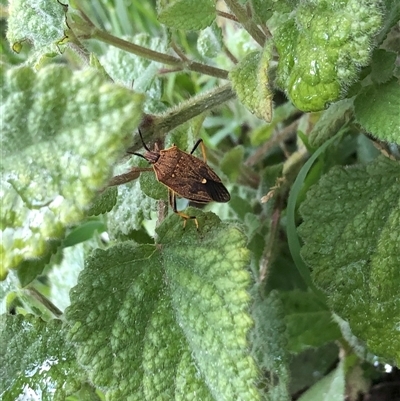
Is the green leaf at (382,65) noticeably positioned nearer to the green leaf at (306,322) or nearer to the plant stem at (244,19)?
the plant stem at (244,19)

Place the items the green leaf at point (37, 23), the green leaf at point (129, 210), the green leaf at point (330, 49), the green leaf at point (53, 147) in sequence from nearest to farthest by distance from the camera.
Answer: the green leaf at point (53, 147), the green leaf at point (330, 49), the green leaf at point (37, 23), the green leaf at point (129, 210)

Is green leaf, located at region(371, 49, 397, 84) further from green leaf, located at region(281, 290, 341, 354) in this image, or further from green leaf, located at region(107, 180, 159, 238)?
green leaf, located at region(281, 290, 341, 354)

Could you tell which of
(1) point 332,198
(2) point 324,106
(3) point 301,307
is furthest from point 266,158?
(2) point 324,106

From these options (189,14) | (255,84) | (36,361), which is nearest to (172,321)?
(36,361)

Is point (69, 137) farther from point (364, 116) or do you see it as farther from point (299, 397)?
point (299, 397)

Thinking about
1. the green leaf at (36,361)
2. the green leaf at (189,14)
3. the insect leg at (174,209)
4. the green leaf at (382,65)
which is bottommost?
the green leaf at (36,361)

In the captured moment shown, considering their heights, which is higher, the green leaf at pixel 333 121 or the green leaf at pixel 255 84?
the green leaf at pixel 255 84

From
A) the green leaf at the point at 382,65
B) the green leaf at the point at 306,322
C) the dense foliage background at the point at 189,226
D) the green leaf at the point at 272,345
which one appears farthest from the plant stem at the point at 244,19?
the green leaf at the point at 306,322
